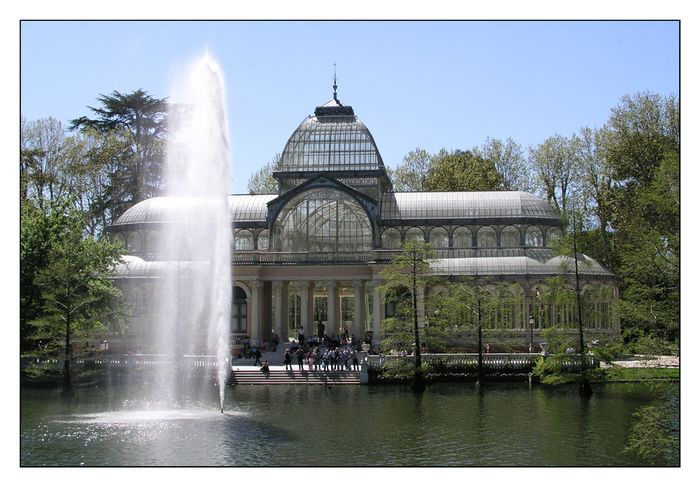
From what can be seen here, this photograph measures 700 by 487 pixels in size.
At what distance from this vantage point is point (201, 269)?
43500mm

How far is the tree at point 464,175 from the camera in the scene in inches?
3278

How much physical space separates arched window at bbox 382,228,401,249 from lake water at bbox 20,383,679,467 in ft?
83.0

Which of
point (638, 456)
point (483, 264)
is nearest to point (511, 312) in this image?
point (483, 264)

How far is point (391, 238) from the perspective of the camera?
69.9 m

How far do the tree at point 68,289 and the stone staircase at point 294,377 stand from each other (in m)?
7.98

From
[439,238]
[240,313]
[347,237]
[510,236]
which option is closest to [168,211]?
[240,313]

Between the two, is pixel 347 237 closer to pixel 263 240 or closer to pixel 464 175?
pixel 263 240

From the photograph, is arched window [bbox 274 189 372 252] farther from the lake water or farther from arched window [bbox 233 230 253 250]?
the lake water

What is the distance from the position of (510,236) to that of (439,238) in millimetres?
5457

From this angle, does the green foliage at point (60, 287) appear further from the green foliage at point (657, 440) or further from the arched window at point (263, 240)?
the green foliage at point (657, 440)

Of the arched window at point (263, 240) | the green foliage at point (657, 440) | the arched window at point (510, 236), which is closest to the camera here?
the green foliage at point (657, 440)

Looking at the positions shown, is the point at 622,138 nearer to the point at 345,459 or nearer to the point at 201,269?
the point at 201,269

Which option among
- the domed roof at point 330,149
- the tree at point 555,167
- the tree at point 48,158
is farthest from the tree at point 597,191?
the tree at point 48,158

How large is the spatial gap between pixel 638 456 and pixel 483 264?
39.1 metres
